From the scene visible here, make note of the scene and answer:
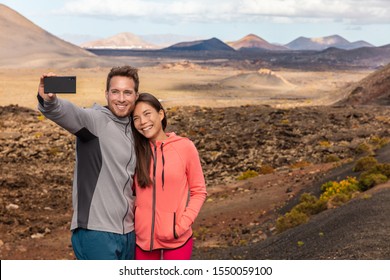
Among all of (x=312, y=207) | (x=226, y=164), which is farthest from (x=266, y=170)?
(x=312, y=207)

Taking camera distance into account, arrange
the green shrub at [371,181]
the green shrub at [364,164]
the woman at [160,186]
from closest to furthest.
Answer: the woman at [160,186]
the green shrub at [371,181]
the green shrub at [364,164]

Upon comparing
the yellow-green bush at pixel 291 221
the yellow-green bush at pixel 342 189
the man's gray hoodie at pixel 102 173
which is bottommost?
the yellow-green bush at pixel 291 221

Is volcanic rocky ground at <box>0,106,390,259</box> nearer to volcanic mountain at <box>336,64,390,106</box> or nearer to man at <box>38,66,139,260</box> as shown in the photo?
man at <box>38,66,139,260</box>

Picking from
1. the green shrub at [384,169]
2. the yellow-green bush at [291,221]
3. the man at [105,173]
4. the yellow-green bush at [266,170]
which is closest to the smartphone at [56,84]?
the man at [105,173]

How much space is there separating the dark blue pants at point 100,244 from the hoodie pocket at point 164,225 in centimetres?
17

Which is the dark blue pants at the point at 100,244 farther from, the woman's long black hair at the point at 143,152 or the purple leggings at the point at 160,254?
the woman's long black hair at the point at 143,152

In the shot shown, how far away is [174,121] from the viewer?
3291cm

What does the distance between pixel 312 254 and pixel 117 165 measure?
6.02m

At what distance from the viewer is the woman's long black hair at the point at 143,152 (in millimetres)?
3533

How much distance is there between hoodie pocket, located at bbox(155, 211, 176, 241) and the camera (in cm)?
364

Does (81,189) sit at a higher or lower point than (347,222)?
higher

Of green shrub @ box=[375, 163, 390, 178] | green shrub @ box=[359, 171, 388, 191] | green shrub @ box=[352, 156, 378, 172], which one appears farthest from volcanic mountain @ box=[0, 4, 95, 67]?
green shrub @ box=[359, 171, 388, 191]
